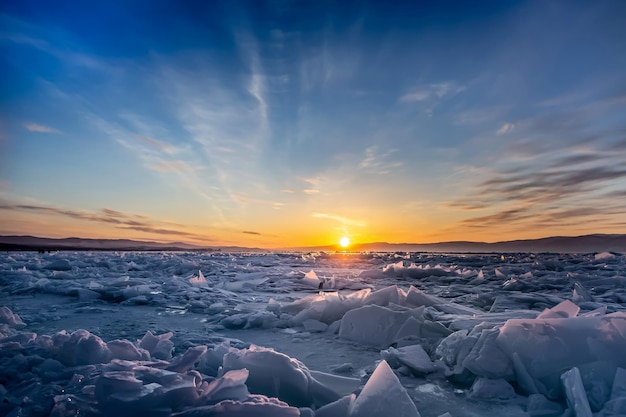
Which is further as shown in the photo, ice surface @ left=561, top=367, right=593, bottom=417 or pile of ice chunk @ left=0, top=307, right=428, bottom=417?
ice surface @ left=561, top=367, right=593, bottom=417

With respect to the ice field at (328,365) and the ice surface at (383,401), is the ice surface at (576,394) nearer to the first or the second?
the ice field at (328,365)

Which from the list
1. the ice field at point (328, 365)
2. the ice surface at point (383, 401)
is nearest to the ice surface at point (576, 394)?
the ice field at point (328, 365)

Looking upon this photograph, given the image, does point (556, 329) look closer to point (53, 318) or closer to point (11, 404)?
point (11, 404)

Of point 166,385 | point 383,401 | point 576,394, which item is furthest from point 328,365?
point 576,394

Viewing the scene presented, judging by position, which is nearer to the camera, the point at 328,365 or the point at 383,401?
the point at 383,401

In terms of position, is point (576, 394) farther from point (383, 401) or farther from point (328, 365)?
point (328, 365)

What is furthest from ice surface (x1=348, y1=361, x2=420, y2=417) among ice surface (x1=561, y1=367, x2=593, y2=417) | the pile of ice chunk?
ice surface (x1=561, y1=367, x2=593, y2=417)

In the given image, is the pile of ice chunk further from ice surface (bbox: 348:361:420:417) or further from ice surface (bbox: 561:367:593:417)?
ice surface (bbox: 561:367:593:417)

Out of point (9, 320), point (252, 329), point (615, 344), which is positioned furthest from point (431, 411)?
point (9, 320)

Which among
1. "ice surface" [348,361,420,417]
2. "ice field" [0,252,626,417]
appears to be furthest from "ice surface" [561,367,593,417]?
"ice surface" [348,361,420,417]

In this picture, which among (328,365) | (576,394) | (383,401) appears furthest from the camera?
(328,365)

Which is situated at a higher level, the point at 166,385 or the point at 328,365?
the point at 166,385

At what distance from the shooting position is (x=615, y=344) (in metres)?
2.00

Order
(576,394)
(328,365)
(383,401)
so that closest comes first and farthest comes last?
(383,401), (576,394), (328,365)
